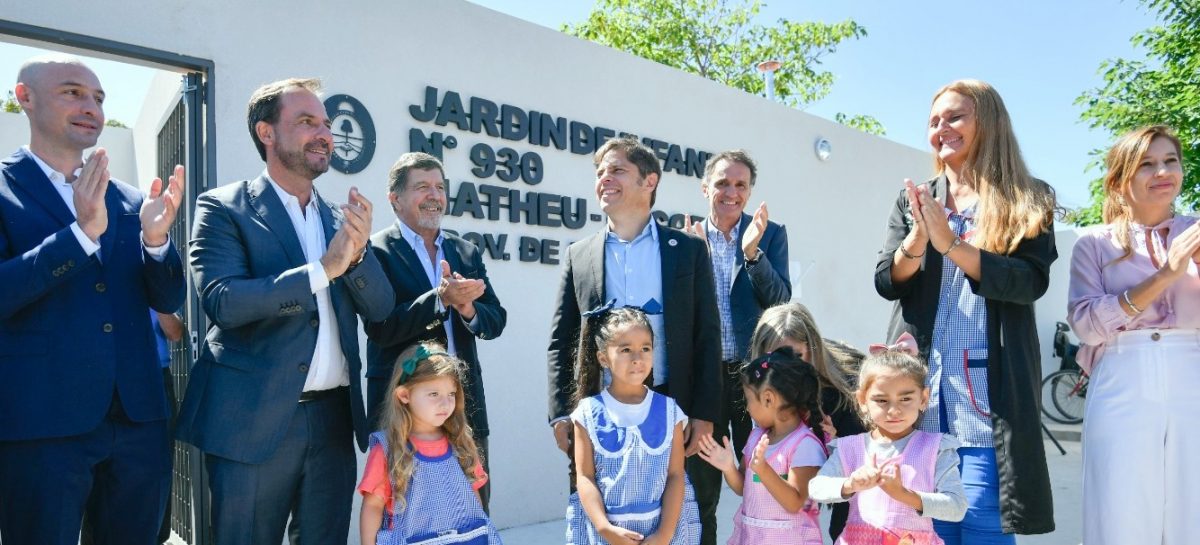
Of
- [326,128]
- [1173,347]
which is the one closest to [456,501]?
[326,128]

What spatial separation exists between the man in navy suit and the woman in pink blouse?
284cm

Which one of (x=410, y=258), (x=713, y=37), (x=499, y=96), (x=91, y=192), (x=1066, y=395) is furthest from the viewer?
(x=713, y=37)

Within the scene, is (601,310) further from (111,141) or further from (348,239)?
(111,141)

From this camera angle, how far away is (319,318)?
241 centimetres

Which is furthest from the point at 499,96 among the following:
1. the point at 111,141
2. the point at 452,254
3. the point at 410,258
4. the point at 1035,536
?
the point at 111,141

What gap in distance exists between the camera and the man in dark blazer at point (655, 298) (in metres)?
2.74

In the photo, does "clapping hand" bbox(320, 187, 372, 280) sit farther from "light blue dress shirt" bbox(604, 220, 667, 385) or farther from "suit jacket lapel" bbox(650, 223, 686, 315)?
"suit jacket lapel" bbox(650, 223, 686, 315)

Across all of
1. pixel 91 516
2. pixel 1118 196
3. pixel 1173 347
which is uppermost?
pixel 1118 196

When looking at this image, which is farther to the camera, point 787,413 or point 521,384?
point 521,384

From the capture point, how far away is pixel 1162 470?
243cm

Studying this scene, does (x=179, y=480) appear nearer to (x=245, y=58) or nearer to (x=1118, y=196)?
(x=245, y=58)

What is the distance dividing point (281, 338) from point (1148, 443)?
2.59 metres

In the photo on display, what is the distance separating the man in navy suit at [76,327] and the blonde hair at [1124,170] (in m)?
2.92

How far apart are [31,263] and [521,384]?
2937mm
